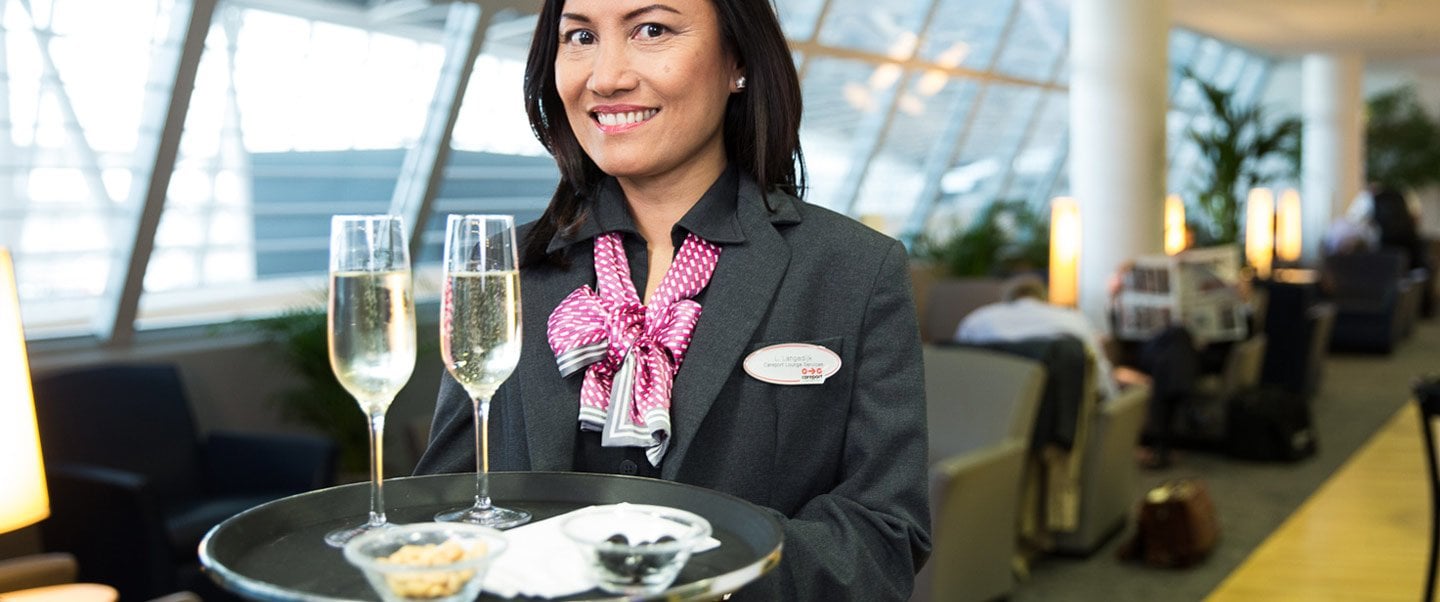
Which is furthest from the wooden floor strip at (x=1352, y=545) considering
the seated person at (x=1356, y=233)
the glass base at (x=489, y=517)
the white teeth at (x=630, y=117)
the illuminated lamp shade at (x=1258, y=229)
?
the seated person at (x=1356, y=233)

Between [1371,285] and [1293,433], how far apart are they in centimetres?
610

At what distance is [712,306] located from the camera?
53.5 inches

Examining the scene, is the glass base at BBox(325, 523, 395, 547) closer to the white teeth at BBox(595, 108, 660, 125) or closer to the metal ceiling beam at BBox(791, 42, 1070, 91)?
the white teeth at BBox(595, 108, 660, 125)

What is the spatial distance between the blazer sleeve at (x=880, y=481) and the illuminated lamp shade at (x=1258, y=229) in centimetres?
1140

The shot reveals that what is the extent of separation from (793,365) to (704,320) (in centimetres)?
10

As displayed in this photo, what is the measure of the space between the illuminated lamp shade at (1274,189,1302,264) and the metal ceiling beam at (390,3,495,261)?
9.44m

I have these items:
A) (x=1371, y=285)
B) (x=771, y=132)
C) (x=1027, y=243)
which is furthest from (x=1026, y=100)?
(x=771, y=132)

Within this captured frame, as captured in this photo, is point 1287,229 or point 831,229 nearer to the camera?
point 831,229

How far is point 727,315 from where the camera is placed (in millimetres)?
1350

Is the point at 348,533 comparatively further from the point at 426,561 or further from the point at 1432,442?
the point at 1432,442

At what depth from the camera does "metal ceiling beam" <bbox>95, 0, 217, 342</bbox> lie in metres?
5.14

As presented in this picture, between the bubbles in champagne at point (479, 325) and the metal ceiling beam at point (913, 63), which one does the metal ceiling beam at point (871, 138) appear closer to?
the metal ceiling beam at point (913, 63)

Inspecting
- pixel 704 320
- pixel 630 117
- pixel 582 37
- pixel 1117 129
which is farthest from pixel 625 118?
pixel 1117 129

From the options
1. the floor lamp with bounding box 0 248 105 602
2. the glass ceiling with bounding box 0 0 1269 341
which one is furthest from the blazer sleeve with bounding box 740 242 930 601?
the glass ceiling with bounding box 0 0 1269 341
